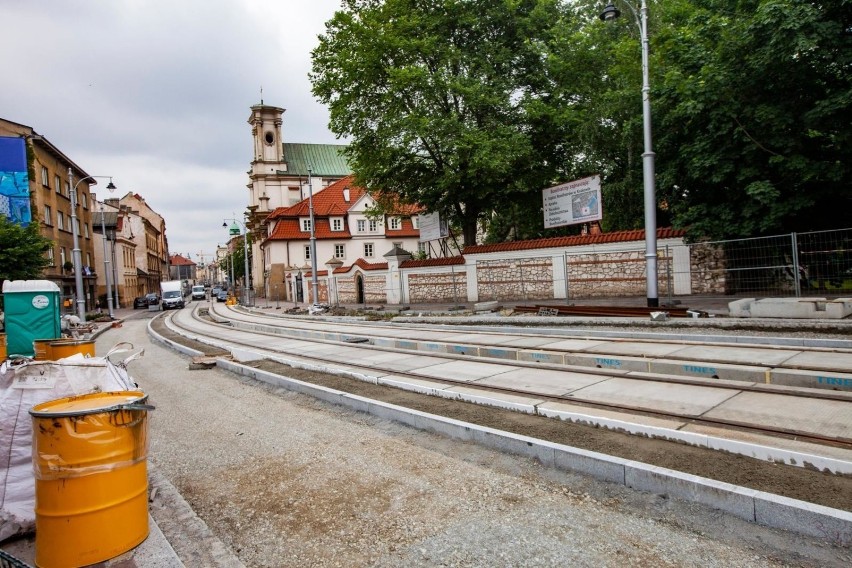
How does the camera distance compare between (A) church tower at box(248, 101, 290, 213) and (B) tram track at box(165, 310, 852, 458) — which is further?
(A) church tower at box(248, 101, 290, 213)

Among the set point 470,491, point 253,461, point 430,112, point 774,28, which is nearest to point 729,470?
point 470,491

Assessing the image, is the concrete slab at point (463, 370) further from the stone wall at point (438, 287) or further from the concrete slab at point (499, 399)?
the stone wall at point (438, 287)

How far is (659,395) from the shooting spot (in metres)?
6.16

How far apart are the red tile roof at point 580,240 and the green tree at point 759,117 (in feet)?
3.73

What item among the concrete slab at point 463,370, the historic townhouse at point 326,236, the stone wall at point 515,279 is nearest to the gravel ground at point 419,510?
the concrete slab at point 463,370

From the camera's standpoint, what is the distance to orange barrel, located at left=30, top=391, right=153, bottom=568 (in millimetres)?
3076

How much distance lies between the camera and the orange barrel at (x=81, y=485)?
308cm

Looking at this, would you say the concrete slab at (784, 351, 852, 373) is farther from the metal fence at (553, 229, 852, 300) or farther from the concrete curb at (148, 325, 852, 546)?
the metal fence at (553, 229, 852, 300)

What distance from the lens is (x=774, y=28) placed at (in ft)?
40.1

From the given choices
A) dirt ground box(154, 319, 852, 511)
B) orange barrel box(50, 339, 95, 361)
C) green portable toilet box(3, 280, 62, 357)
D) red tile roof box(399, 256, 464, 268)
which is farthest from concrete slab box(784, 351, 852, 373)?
red tile roof box(399, 256, 464, 268)

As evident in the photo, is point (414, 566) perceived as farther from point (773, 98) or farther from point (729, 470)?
point (773, 98)

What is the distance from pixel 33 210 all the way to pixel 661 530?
4303cm

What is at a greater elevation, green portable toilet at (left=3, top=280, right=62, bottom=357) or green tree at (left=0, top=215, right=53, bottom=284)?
green tree at (left=0, top=215, right=53, bottom=284)

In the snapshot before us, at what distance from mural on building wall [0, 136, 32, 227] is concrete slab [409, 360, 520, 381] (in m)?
35.2
